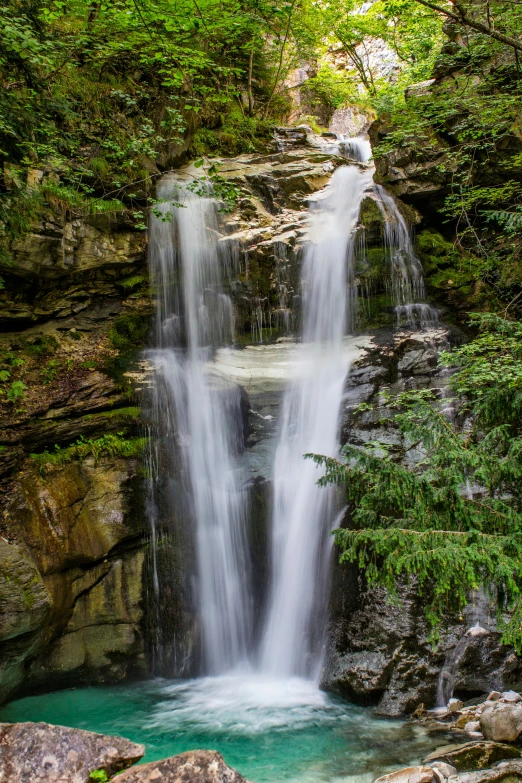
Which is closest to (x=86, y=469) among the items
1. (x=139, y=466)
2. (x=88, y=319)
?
(x=139, y=466)

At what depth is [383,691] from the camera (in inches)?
224

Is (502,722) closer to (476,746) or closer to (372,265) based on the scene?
(476,746)

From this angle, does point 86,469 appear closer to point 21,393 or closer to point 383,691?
point 21,393

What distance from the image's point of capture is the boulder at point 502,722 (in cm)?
446

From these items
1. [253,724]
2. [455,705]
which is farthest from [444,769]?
[253,724]

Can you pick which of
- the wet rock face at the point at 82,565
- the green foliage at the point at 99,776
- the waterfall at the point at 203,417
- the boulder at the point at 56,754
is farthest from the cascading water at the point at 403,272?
the green foliage at the point at 99,776

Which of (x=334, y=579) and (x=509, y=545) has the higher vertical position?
(x=509, y=545)

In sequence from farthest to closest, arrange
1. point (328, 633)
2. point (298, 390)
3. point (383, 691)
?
1. point (298, 390)
2. point (328, 633)
3. point (383, 691)

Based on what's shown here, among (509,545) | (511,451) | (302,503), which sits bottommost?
(302,503)

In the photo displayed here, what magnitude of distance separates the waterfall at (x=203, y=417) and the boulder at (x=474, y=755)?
3428mm

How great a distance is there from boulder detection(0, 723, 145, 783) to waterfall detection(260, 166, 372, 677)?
397 centimetres

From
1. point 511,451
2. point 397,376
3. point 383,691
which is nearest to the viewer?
point 511,451

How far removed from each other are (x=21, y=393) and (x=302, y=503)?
178 inches

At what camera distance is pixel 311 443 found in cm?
824
